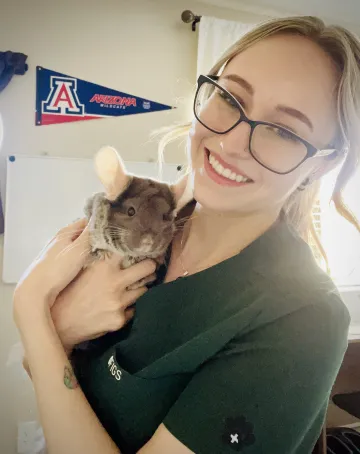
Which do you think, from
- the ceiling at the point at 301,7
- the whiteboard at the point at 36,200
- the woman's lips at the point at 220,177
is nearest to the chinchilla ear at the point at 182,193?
the woman's lips at the point at 220,177

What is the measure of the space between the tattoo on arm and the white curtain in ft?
6.85

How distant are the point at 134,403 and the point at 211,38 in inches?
90.7

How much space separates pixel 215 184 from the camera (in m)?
0.89

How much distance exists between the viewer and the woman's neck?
1035 millimetres

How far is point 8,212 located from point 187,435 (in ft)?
6.35

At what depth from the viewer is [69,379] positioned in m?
0.91

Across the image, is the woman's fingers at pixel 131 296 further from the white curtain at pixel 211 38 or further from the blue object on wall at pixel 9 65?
the white curtain at pixel 211 38

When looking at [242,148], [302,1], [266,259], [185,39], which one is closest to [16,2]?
[185,39]

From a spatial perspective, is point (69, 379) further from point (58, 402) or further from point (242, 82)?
point (242, 82)

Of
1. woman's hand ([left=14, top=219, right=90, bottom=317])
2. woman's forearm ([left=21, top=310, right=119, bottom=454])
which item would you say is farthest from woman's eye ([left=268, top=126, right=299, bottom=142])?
woman's forearm ([left=21, top=310, right=119, bottom=454])

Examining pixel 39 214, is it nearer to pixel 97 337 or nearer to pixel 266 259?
pixel 97 337

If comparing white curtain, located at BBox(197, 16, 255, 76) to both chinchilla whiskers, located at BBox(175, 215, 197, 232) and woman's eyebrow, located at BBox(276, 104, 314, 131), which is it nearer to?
chinchilla whiskers, located at BBox(175, 215, 197, 232)

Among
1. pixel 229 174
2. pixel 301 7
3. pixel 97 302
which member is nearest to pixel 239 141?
pixel 229 174

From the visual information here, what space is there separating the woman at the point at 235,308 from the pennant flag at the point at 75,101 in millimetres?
1539
